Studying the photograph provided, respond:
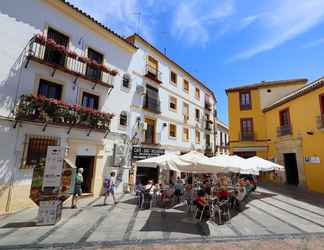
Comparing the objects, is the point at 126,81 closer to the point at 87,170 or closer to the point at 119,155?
the point at 119,155

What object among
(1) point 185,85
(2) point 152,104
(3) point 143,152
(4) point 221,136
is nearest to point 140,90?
(2) point 152,104

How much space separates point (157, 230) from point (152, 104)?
11.5 meters

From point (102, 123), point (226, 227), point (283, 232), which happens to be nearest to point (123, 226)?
point (226, 227)

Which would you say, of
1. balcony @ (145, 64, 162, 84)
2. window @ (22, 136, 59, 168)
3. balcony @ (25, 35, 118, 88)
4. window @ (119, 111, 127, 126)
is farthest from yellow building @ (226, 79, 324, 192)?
window @ (22, 136, 59, 168)

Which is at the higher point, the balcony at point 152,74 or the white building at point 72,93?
the balcony at point 152,74

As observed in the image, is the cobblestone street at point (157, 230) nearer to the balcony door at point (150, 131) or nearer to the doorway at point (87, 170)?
the doorway at point (87, 170)

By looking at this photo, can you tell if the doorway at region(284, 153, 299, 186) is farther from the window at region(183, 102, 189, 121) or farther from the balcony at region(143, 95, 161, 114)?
the balcony at region(143, 95, 161, 114)

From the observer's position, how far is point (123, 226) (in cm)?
712

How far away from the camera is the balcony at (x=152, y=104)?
651 inches

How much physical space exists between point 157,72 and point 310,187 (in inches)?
609

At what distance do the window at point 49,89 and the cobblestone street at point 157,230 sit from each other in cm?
567

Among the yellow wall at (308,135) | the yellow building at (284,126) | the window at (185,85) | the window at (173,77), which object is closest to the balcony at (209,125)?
the yellow building at (284,126)

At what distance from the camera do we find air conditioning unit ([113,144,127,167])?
13320 mm

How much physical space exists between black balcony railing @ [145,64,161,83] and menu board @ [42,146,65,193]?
10.7 m
